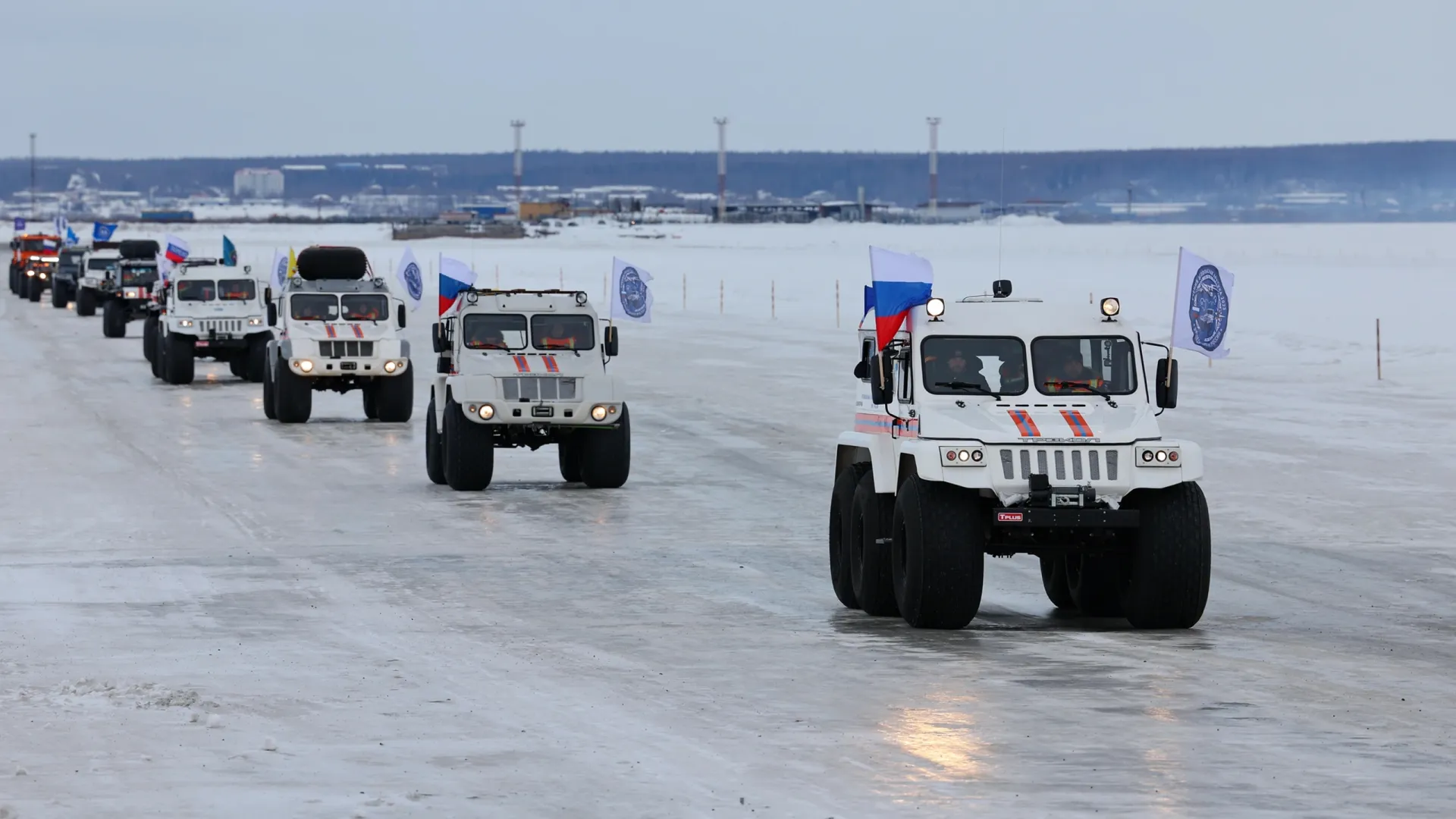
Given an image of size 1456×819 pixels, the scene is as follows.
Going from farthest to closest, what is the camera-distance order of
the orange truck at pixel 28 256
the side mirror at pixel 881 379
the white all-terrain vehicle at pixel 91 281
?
the orange truck at pixel 28 256 → the white all-terrain vehicle at pixel 91 281 → the side mirror at pixel 881 379

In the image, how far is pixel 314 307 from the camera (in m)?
31.2

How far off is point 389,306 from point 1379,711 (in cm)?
2201

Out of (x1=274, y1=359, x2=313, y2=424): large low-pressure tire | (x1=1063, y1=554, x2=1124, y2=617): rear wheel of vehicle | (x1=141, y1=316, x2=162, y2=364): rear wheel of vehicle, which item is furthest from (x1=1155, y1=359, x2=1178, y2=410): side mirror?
(x1=141, y1=316, x2=162, y2=364): rear wheel of vehicle

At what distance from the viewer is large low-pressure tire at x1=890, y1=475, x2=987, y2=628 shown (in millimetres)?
13133

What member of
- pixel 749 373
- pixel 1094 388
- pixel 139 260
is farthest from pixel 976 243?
pixel 1094 388

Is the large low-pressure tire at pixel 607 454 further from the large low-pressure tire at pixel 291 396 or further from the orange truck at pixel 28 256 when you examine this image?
the orange truck at pixel 28 256

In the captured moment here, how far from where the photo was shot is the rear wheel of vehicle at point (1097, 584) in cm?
1436

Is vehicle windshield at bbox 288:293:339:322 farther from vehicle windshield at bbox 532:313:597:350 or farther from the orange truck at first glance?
the orange truck

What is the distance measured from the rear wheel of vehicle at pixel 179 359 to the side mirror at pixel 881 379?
84.5 feet

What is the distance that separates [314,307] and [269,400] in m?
1.45

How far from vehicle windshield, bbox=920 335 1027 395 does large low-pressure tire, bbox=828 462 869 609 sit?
0.98m

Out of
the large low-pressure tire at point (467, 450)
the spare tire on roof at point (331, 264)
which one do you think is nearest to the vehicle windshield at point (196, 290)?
the spare tire on roof at point (331, 264)

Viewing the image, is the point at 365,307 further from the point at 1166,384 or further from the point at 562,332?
the point at 1166,384

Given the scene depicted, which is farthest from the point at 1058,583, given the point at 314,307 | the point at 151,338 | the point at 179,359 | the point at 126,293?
the point at 126,293
